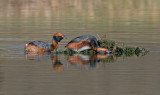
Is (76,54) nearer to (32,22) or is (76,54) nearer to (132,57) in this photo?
(132,57)

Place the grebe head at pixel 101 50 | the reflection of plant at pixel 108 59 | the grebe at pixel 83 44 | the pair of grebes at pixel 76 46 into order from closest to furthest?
the reflection of plant at pixel 108 59, the grebe head at pixel 101 50, the pair of grebes at pixel 76 46, the grebe at pixel 83 44

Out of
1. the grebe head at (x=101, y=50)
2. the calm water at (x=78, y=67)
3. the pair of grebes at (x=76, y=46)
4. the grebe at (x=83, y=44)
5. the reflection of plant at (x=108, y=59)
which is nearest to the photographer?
the calm water at (x=78, y=67)

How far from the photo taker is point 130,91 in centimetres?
1421

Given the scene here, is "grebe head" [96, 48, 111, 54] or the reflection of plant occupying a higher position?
"grebe head" [96, 48, 111, 54]

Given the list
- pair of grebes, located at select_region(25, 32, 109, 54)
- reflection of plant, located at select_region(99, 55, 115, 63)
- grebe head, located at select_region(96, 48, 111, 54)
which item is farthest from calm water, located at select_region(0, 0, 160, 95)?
grebe head, located at select_region(96, 48, 111, 54)

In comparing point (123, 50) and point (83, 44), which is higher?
point (83, 44)

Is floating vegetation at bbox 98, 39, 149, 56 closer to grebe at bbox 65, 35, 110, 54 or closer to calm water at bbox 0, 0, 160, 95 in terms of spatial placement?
grebe at bbox 65, 35, 110, 54

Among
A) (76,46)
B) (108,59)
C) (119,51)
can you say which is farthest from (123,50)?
(108,59)

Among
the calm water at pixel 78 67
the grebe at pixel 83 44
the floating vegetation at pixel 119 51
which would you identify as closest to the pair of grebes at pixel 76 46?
the grebe at pixel 83 44

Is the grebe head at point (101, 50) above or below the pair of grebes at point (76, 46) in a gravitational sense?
below

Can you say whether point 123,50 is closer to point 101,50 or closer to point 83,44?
point 101,50

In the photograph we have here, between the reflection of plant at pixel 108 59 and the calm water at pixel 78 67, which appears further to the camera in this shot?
the reflection of plant at pixel 108 59

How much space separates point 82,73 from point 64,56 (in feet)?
12.4

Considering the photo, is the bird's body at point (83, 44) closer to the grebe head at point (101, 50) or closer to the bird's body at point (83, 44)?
the bird's body at point (83, 44)
